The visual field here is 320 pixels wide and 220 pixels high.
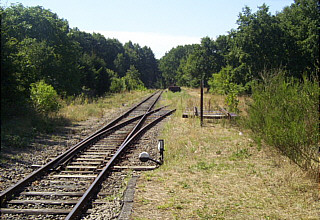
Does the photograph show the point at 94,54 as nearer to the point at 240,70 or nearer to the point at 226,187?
the point at 240,70

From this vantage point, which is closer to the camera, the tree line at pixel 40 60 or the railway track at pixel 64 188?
the railway track at pixel 64 188

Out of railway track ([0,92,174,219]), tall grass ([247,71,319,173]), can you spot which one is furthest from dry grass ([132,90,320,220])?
railway track ([0,92,174,219])

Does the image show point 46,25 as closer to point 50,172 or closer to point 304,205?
point 50,172

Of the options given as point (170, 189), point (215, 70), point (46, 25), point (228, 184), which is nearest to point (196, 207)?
point (170, 189)

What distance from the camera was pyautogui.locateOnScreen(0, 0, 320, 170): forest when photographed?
21.0 feet

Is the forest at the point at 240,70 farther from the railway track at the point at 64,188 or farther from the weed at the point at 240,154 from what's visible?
the railway track at the point at 64,188

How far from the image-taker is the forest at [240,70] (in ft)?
21.0

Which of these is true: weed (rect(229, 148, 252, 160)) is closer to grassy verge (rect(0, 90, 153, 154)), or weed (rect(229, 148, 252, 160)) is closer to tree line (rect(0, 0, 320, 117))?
tree line (rect(0, 0, 320, 117))

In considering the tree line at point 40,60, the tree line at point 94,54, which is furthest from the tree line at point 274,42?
the tree line at point 40,60

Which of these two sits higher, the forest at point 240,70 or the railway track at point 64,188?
the forest at point 240,70

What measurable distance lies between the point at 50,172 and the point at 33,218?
2398 mm

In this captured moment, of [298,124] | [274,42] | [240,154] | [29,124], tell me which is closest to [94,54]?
[274,42]

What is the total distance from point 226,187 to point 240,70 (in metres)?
29.9

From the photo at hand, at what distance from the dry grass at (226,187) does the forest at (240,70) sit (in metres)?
0.64
